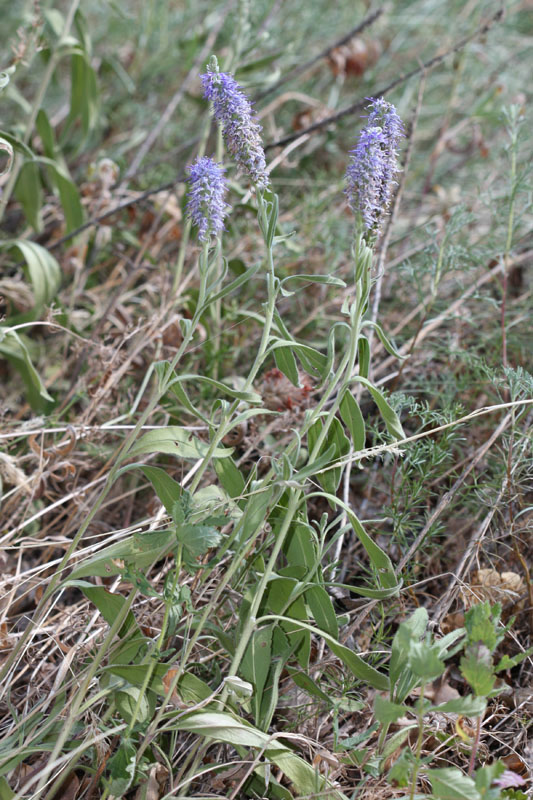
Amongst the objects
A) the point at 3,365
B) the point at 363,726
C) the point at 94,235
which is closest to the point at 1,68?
the point at 94,235

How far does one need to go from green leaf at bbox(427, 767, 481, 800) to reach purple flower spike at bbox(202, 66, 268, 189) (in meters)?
0.88

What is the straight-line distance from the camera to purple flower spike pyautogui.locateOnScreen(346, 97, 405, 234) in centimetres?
102

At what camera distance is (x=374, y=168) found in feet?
3.33

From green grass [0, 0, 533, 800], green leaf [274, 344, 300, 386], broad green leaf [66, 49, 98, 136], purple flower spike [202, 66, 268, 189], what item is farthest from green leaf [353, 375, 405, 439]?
broad green leaf [66, 49, 98, 136]

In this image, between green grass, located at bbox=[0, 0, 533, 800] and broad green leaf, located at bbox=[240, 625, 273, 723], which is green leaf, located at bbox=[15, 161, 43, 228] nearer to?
green grass, located at bbox=[0, 0, 533, 800]

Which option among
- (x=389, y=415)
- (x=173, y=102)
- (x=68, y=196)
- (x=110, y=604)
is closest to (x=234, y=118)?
(x=389, y=415)

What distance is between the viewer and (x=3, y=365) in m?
2.23

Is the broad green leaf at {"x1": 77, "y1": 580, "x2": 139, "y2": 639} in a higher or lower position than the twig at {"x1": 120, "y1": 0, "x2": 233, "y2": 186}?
lower

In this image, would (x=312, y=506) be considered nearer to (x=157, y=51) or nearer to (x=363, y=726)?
(x=363, y=726)

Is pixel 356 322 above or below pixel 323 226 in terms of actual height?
below

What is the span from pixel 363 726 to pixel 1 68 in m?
2.69

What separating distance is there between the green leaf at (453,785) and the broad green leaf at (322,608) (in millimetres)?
268

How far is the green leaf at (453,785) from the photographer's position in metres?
0.93

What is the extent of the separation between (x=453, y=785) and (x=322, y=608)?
0.32m
